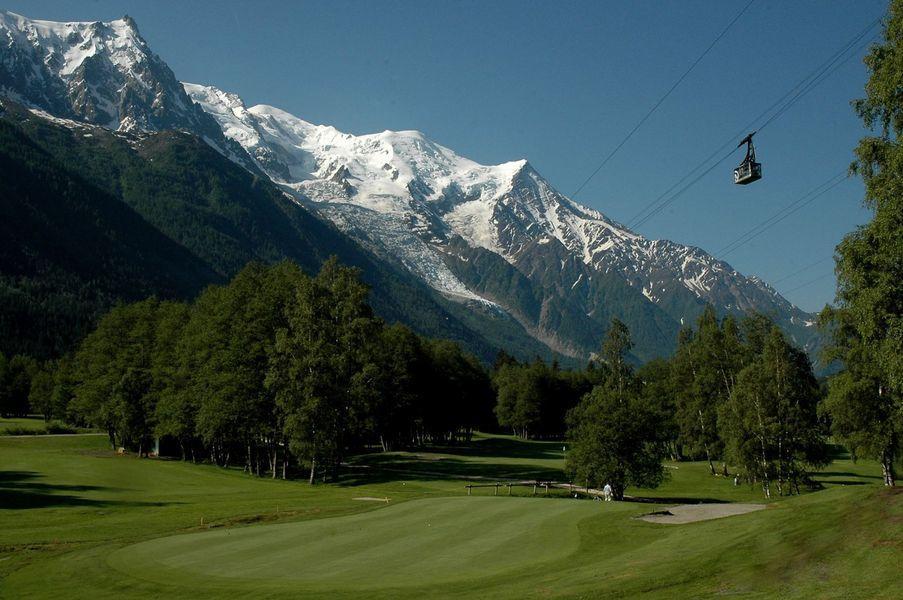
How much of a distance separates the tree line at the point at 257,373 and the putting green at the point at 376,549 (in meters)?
33.9

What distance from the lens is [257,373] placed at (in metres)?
79.2

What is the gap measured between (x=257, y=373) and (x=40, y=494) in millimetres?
26171

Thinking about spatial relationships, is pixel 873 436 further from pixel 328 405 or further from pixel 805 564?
pixel 328 405

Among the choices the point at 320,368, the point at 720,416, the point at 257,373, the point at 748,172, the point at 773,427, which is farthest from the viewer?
the point at 257,373

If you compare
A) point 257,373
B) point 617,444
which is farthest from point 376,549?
point 257,373

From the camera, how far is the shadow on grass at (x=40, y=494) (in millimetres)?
52750

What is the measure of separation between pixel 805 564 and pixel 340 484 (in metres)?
60.7

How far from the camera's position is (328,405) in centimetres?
7462

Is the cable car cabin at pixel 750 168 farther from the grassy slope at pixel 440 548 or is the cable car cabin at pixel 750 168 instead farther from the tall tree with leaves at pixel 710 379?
the tall tree with leaves at pixel 710 379

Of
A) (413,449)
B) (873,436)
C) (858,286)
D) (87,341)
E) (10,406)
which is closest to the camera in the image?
(858,286)

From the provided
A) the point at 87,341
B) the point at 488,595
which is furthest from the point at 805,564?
the point at 87,341

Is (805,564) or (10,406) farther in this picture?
(10,406)

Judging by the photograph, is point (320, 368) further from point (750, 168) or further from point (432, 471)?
point (750, 168)

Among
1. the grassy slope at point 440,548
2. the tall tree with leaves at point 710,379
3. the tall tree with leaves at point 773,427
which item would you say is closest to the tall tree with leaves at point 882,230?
the grassy slope at point 440,548
